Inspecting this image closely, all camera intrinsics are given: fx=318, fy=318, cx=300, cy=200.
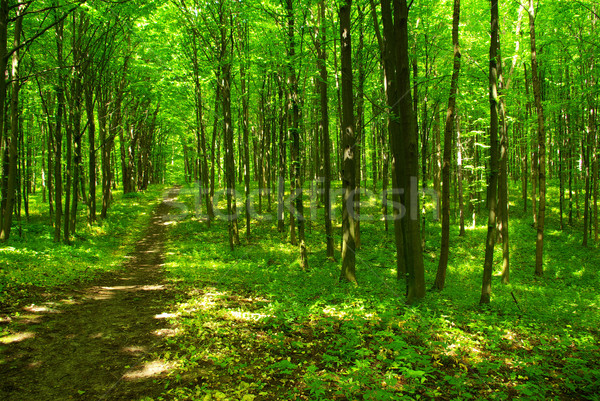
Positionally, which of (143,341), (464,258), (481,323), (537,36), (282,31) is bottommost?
(464,258)

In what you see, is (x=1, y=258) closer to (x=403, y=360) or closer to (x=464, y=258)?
(x=403, y=360)

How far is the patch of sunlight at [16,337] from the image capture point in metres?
4.80

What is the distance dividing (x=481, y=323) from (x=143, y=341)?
667 centimetres

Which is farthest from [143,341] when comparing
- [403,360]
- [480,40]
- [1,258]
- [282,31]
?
[480,40]

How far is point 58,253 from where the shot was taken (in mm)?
11617

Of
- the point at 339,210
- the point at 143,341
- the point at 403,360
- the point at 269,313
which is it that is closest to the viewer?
the point at 403,360

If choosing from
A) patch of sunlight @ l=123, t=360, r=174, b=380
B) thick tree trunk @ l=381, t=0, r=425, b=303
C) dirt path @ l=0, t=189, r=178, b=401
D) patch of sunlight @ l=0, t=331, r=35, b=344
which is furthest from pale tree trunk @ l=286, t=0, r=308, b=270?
patch of sunlight @ l=0, t=331, r=35, b=344

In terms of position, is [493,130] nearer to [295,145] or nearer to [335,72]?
[295,145]

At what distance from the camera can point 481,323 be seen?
684cm

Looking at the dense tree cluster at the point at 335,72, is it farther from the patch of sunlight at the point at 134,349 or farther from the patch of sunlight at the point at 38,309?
the patch of sunlight at the point at 134,349

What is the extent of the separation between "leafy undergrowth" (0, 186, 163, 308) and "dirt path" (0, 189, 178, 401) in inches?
40.8

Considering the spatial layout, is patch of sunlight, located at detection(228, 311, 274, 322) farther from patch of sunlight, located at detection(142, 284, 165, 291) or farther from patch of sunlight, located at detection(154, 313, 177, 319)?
patch of sunlight, located at detection(142, 284, 165, 291)

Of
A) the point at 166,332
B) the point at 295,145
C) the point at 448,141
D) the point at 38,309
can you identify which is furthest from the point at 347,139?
the point at 38,309

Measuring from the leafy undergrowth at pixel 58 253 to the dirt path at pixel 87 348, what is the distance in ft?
3.40
